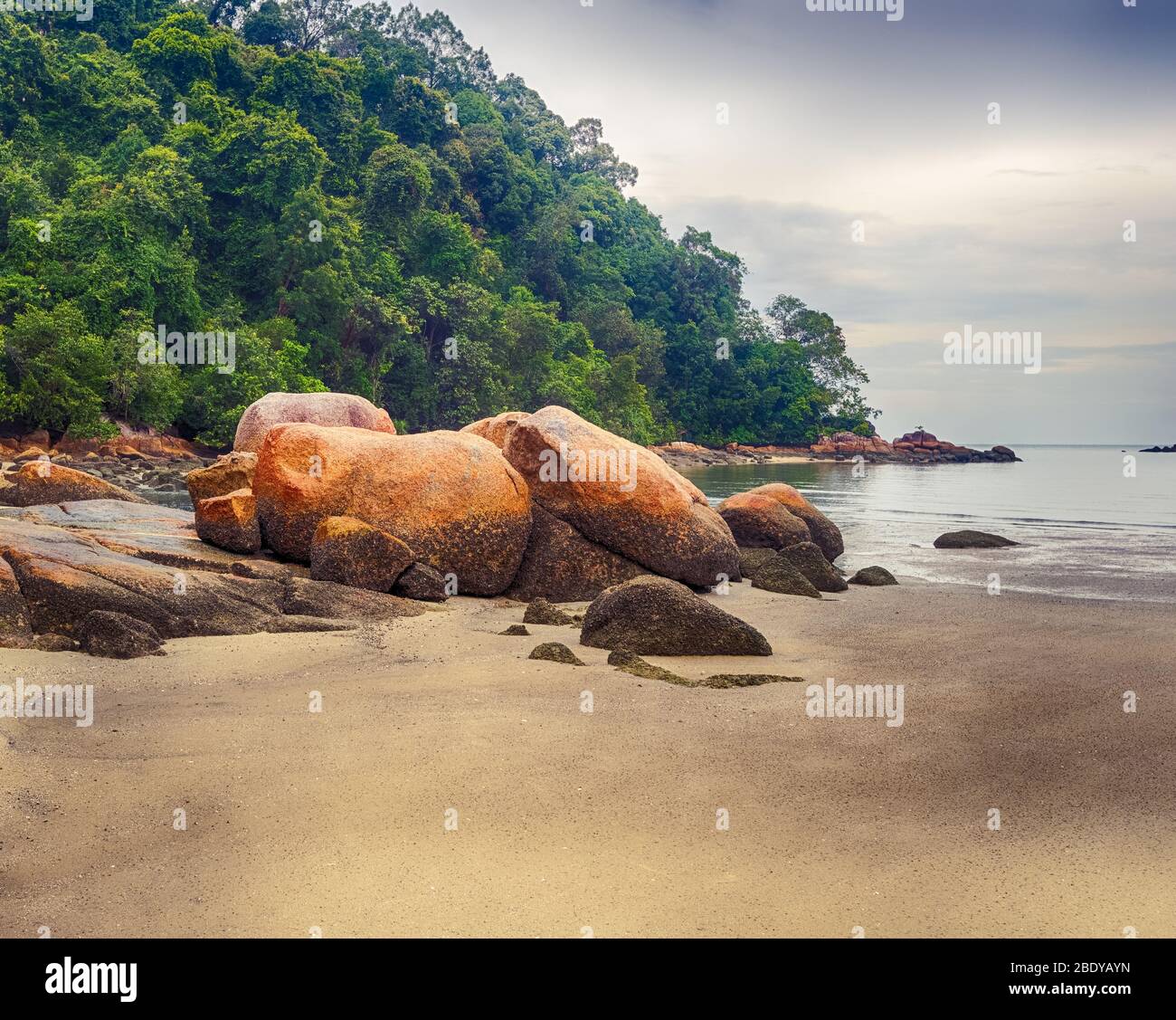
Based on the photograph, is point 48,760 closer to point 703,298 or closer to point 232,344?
point 232,344

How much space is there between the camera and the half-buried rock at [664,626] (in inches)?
348

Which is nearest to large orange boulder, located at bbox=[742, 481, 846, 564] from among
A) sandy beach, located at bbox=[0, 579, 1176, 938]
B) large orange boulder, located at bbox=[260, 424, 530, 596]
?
large orange boulder, located at bbox=[260, 424, 530, 596]

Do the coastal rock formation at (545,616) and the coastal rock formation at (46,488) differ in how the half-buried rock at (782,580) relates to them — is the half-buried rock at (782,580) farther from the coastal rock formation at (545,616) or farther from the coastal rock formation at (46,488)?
the coastal rock formation at (46,488)

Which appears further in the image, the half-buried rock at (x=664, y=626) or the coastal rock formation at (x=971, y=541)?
the coastal rock formation at (x=971, y=541)

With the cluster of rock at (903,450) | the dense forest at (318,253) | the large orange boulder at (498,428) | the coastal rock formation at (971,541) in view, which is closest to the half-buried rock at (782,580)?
the large orange boulder at (498,428)

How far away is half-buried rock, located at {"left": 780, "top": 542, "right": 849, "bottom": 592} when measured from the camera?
13547mm

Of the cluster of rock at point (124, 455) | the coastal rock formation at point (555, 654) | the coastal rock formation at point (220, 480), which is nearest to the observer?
the coastal rock formation at point (555, 654)

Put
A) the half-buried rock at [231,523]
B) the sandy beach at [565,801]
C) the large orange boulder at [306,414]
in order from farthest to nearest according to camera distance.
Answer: the large orange boulder at [306,414] < the half-buried rock at [231,523] < the sandy beach at [565,801]

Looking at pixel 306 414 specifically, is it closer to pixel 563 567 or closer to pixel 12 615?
pixel 563 567

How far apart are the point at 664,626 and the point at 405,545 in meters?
3.53

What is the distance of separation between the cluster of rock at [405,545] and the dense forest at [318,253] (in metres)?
29.9

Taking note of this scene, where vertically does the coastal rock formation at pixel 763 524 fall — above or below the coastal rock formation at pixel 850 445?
below

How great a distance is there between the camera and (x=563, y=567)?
39.8 ft

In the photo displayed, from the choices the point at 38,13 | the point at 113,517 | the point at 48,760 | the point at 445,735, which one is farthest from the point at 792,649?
the point at 38,13
